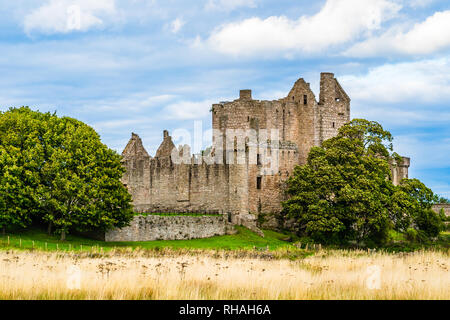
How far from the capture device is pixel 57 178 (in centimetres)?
4062

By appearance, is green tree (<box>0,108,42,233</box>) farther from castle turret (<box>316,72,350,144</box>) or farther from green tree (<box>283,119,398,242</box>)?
castle turret (<box>316,72,350,144</box>)

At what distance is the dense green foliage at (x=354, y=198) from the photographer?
4528 centimetres

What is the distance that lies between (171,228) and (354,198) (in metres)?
14.2

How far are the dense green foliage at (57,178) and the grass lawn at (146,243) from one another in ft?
3.35

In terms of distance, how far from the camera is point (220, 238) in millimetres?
46812

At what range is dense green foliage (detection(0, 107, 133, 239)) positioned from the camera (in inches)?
1582

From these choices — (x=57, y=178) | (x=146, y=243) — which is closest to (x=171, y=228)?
(x=146, y=243)

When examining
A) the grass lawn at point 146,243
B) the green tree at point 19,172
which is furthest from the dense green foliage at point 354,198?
the green tree at point 19,172

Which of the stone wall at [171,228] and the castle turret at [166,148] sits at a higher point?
the castle turret at [166,148]

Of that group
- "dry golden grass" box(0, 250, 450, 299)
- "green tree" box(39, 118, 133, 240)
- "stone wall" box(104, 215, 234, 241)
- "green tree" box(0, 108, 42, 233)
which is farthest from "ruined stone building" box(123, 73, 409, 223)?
"dry golden grass" box(0, 250, 450, 299)

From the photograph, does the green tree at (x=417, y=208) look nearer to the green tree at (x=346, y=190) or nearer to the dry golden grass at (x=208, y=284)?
the green tree at (x=346, y=190)

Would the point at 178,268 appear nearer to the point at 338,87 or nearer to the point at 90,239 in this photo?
the point at 90,239
